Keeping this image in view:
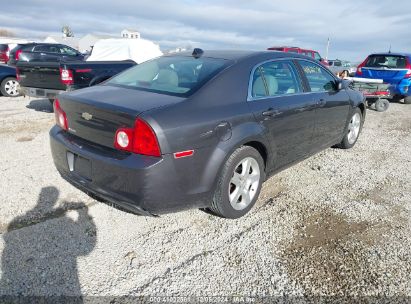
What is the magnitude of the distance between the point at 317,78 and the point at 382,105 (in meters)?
6.43

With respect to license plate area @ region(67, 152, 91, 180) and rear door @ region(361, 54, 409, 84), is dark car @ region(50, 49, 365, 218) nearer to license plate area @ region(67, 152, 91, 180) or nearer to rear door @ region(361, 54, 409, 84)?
license plate area @ region(67, 152, 91, 180)

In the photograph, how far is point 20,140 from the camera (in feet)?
18.1

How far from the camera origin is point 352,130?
5.57m

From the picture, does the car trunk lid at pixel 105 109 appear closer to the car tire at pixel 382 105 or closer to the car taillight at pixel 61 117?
the car taillight at pixel 61 117

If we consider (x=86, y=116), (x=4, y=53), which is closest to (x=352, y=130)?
(x=86, y=116)

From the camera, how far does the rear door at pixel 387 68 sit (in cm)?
1028

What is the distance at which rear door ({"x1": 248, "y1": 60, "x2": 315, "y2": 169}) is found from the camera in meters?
3.26

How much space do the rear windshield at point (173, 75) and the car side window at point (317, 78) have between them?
4.70 ft

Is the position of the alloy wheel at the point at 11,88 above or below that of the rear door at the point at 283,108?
below

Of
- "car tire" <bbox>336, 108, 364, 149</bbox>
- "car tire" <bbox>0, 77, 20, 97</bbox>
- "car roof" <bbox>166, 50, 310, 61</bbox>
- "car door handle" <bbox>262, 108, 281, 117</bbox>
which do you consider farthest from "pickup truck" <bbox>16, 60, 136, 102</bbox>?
"car tire" <bbox>336, 108, 364, 149</bbox>

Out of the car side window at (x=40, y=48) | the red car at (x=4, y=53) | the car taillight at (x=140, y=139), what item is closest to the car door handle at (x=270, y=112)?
the car taillight at (x=140, y=139)

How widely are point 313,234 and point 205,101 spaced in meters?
1.61

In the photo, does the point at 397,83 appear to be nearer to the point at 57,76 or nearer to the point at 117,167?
the point at 57,76

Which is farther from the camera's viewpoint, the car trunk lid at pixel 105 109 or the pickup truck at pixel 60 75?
the pickup truck at pixel 60 75
